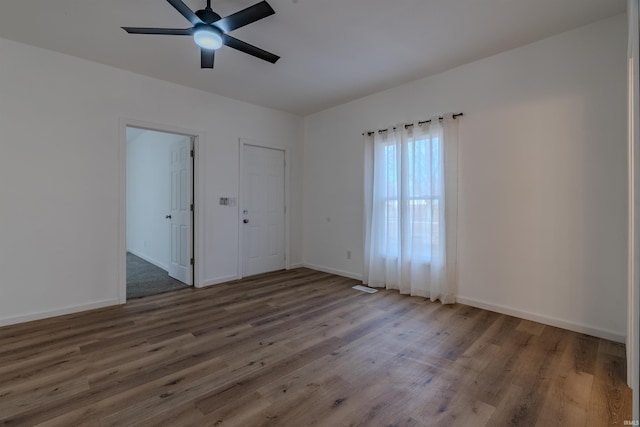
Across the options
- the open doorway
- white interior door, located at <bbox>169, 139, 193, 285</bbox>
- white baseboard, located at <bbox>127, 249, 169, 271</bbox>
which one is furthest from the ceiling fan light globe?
white baseboard, located at <bbox>127, 249, 169, 271</bbox>

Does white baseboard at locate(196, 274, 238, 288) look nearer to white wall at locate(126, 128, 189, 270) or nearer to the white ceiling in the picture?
white wall at locate(126, 128, 189, 270)

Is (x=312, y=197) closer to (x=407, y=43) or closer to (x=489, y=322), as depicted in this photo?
(x=407, y=43)

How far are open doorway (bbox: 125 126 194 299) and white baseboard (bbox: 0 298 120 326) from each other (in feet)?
1.15

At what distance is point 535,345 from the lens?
2.48 metres

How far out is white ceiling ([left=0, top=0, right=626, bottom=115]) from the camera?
7.84 ft

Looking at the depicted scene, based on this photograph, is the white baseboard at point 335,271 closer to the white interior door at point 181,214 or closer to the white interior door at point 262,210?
the white interior door at point 262,210

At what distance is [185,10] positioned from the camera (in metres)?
2.02

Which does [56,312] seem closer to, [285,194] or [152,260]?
[152,260]

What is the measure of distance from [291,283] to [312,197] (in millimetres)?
1695

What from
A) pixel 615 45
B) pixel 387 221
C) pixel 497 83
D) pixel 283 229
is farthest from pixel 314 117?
pixel 615 45

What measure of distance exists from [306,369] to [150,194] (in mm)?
5205

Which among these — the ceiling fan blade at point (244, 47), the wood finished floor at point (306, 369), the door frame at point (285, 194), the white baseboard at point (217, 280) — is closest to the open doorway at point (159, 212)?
the white baseboard at point (217, 280)

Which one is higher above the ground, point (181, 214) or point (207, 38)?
point (207, 38)

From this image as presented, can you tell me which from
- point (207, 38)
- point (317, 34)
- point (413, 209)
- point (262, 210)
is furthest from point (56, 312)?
point (413, 209)
